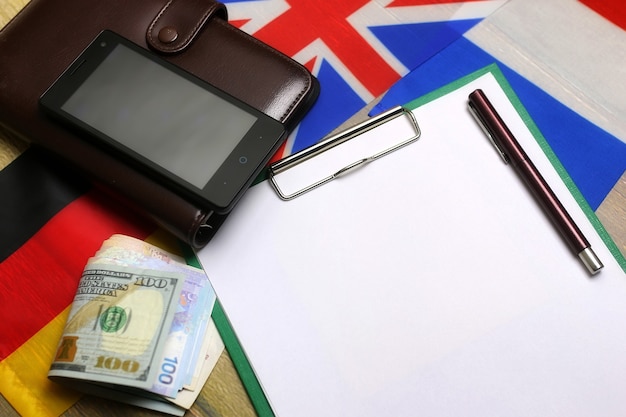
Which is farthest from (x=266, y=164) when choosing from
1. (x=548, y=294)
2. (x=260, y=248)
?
(x=548, y=294)

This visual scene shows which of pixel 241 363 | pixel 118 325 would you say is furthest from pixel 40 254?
pixel 241 363

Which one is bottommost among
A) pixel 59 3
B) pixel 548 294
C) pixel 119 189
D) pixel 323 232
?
pixel 548 294

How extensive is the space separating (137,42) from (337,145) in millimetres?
230

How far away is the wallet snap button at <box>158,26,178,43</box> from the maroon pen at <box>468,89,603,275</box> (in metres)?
0.31

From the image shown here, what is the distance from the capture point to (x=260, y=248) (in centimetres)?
56

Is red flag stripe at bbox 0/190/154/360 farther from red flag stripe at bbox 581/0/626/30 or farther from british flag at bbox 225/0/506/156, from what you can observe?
red flag stripe at bbox 581/0/626/30

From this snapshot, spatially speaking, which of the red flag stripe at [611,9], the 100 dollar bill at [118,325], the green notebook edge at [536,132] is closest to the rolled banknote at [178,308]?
the 100 dollar bill at [118,325]

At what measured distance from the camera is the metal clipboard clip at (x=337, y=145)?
57cm

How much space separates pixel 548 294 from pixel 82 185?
486 millimetres

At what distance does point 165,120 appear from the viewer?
0.54 meters

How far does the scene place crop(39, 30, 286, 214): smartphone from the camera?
0.52 m

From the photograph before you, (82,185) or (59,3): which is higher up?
(59,3)

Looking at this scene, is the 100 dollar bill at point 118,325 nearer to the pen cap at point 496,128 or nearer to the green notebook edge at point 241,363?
the green notebook edge at point 241,363

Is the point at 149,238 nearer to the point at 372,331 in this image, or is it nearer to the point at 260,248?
the point at 260,248
